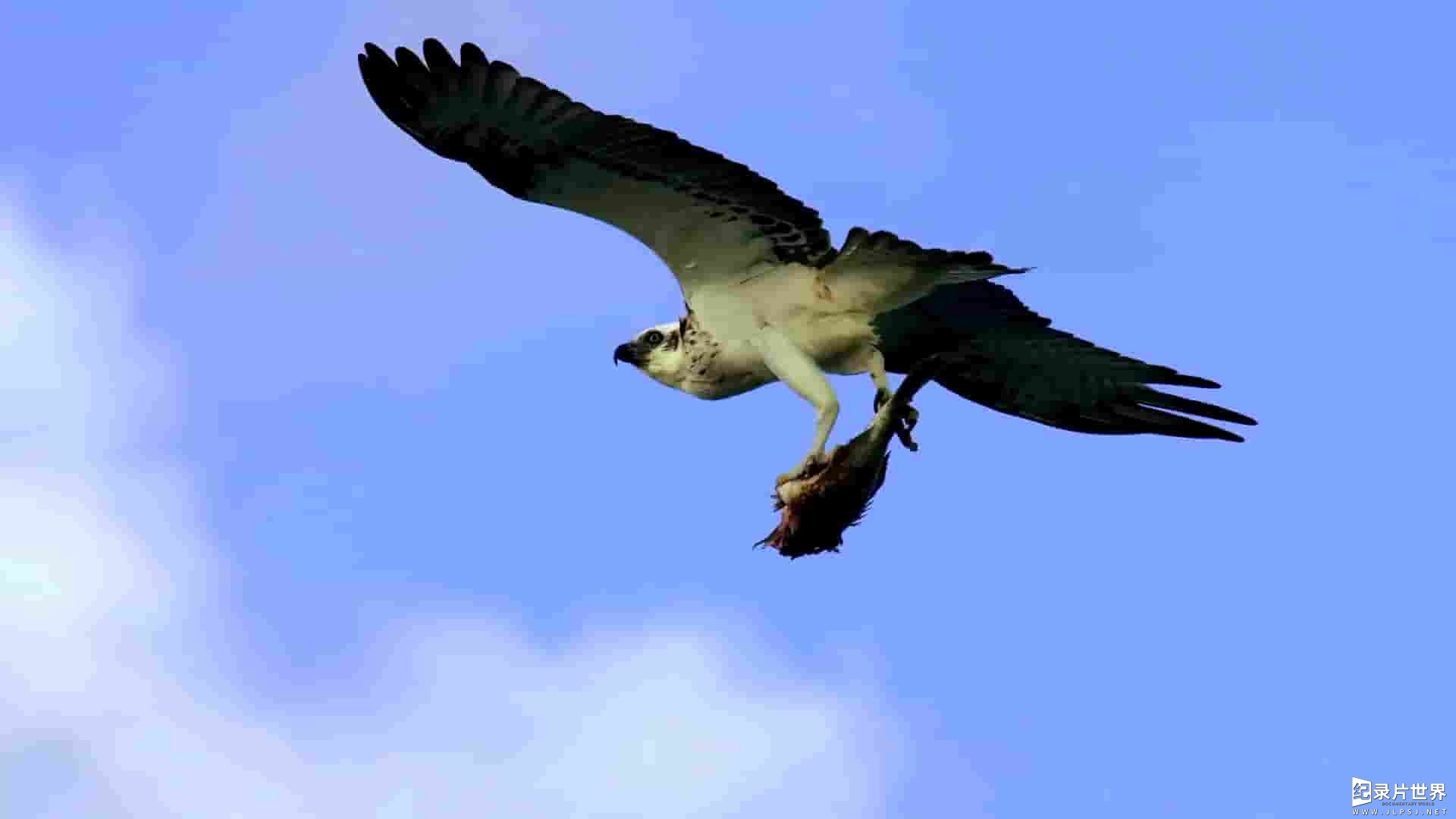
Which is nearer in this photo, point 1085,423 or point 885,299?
point 885,299

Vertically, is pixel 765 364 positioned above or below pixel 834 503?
above

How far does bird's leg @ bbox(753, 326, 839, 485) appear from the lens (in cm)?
1383

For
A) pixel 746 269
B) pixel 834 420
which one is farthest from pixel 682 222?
pixel 834 420

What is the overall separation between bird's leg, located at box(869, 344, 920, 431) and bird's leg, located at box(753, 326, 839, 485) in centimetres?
26

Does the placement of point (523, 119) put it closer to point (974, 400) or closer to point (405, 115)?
point (405, 115)

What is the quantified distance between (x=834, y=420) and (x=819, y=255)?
2.97ft

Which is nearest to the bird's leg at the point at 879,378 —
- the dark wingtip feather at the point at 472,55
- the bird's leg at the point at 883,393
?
the bird's leg at the point at 883,393

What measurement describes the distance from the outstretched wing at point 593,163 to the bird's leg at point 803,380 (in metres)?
0.44

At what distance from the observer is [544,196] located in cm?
1445

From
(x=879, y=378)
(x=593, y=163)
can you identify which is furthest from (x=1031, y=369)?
(x=593, y=163)

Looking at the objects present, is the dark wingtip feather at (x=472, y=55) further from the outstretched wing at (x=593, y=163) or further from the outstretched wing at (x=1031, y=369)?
the outstretched wing at (x=1031, y=369)

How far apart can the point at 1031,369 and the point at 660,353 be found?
2.08m

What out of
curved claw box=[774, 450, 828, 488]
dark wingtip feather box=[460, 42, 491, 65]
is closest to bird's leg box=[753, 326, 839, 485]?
curved claw box=[774, 450, 828, 488]

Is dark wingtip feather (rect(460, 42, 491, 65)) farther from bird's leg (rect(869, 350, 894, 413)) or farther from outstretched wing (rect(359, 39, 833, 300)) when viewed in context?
bird's leg (rect(869, 350, 894, 413))
